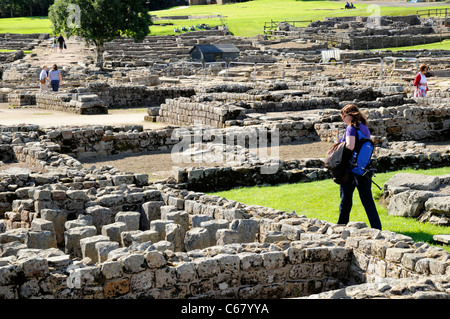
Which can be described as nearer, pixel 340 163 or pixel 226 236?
pixel 226 236

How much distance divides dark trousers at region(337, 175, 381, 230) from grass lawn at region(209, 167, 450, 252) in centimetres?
66

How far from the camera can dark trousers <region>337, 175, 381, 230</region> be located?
1020 cm

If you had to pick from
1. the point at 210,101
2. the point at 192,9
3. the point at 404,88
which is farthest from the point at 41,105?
the point at 192,9

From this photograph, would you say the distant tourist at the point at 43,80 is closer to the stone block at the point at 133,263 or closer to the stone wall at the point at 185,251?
the stone wall at the point at 185,251

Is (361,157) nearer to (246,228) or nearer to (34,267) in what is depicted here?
(246,228)

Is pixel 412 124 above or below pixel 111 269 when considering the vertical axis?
below

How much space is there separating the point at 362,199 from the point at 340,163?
24.0 inches

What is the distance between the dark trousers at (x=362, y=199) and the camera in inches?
401

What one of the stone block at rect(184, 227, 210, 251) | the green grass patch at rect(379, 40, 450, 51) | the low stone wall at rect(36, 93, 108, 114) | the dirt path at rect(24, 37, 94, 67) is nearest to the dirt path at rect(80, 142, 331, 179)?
the stone block at rect(184, 227, 210, 251)

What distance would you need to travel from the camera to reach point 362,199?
33.9 feet

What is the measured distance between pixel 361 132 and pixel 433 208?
1.79 metres

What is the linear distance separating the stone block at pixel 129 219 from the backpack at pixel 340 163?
115 inches

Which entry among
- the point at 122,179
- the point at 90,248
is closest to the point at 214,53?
the point at 122,179

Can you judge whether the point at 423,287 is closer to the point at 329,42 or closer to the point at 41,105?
the point at 41,105
